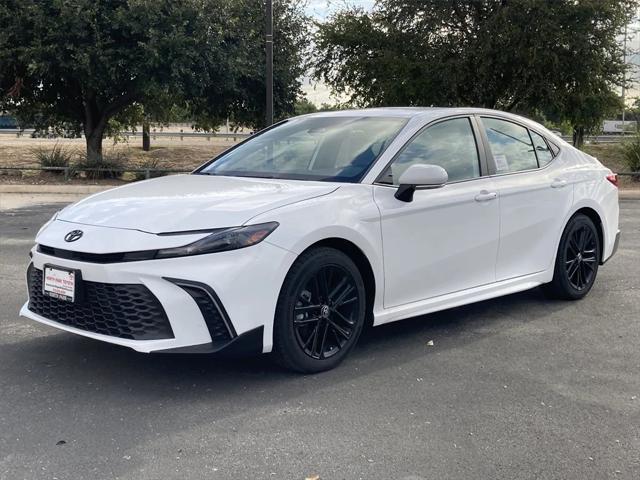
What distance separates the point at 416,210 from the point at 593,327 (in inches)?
72.8

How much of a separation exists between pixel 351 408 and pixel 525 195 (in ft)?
8.43

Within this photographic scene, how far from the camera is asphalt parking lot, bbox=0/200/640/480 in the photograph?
3441 millimetres

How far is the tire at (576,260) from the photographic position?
632 cm

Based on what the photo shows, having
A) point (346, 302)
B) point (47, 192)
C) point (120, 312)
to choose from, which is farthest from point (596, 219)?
point (47, 192)

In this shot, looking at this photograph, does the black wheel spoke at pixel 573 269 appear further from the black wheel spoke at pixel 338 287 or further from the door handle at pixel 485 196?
the black wheel spoke at pixel 338 287

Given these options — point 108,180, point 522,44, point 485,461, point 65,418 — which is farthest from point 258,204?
point 522,44

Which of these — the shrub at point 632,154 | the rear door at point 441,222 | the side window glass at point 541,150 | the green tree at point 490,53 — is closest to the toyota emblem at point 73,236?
the rear door at point 441,222

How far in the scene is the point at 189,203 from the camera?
4367mm

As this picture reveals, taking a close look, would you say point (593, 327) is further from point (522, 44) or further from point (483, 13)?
point (483, 13)

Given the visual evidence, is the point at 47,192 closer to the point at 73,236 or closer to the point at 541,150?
the point at 541,150

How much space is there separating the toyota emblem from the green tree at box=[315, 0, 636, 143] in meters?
17.0

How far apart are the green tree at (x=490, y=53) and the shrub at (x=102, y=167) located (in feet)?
24.7

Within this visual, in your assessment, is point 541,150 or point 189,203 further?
point 541,150

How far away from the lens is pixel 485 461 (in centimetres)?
349
